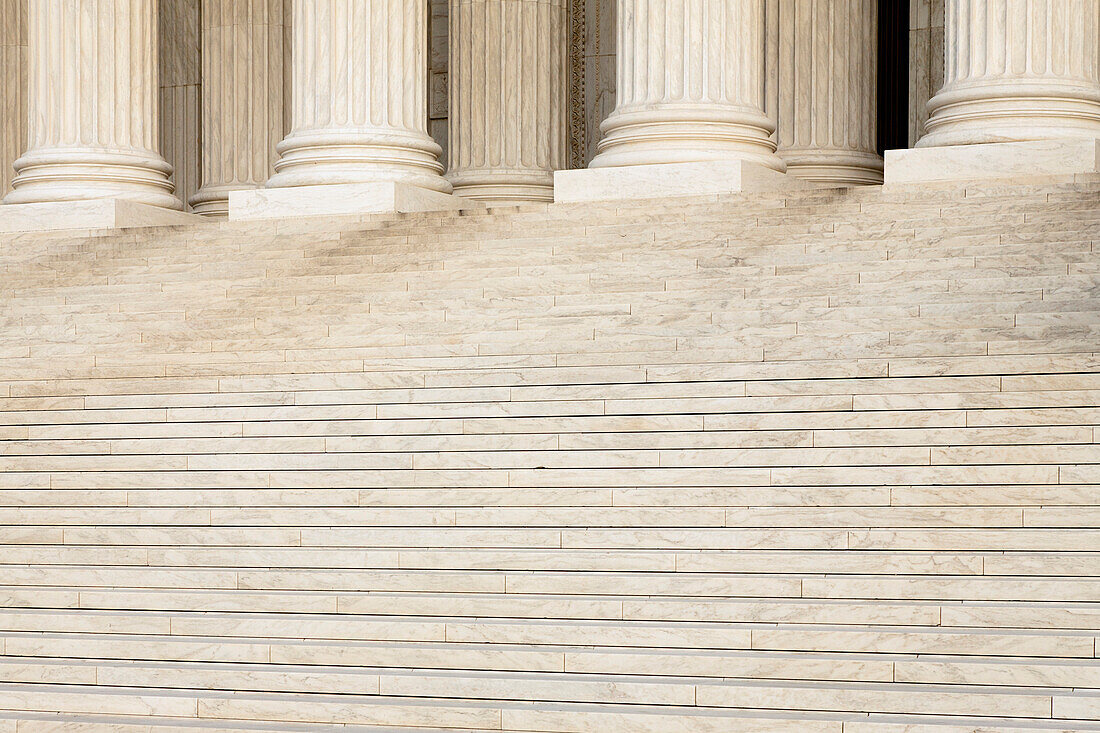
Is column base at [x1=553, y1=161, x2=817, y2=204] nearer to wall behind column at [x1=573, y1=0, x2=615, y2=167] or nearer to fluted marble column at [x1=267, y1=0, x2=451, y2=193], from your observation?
fluted marble column at [x1=267, y1=0, x2=451, y2=193]

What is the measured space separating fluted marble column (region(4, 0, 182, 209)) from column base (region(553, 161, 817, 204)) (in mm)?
13141

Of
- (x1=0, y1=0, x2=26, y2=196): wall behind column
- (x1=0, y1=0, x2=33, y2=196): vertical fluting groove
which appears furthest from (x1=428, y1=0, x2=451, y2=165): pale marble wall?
(x1=0, y1=0, x2=26, y2=196): wall behind column

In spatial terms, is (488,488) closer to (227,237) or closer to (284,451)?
(284,451)

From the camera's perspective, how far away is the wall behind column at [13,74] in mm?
54469

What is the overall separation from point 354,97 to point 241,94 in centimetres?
1206

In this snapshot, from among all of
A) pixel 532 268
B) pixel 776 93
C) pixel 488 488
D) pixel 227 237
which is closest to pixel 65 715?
pixel 488 488

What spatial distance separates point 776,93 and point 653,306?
1954 cm

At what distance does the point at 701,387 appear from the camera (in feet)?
75.4

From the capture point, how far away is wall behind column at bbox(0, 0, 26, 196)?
2144 inches

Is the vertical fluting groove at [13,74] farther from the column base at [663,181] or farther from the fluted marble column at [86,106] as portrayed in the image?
the column base at [663,181]

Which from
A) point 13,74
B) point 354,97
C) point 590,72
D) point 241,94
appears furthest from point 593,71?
point 13,74

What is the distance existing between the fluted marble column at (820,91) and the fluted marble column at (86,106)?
17993mm

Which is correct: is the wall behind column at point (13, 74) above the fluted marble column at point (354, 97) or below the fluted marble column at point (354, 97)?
above

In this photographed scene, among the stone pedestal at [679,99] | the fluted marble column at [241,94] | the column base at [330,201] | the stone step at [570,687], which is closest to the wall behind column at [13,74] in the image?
the fluted marble column at [241,94]
